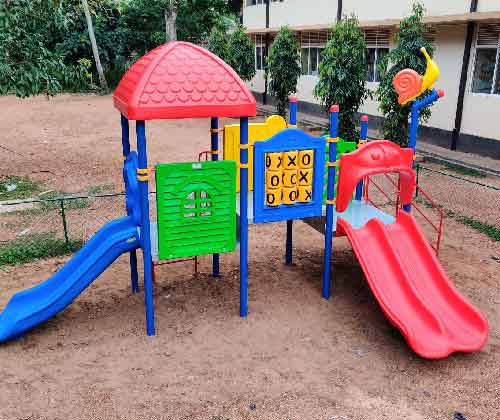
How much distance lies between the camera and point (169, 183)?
5.14 metres

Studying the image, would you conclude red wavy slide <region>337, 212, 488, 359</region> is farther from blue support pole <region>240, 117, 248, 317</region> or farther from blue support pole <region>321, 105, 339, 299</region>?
blue support pole <region>240, 117, 248, 317</region>

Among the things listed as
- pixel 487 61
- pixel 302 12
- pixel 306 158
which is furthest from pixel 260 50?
pixel 306 158

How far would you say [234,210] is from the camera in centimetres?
549

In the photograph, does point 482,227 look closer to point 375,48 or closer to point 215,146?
point 215,146

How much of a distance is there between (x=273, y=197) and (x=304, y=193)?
398 millimetres

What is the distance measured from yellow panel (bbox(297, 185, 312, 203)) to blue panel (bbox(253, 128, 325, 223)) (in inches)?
1.9

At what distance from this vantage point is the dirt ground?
4.41 m

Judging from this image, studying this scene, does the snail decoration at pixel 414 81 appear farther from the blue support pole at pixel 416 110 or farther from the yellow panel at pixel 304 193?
the yellow panel at pixel 304 193

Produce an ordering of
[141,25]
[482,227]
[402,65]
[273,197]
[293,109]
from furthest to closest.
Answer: [141,25]
[402,65]
[482,227]
[293,109]
[273,197]

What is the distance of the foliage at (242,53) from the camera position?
65.9 ft

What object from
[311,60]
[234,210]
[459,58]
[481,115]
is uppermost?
[459,58]

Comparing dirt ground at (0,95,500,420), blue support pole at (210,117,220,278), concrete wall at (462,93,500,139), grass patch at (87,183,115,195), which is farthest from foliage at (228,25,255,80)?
blue support pole at (210,117,220,278)

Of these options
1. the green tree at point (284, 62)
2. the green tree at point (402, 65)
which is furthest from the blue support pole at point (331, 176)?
the green tree at point (284, 62)

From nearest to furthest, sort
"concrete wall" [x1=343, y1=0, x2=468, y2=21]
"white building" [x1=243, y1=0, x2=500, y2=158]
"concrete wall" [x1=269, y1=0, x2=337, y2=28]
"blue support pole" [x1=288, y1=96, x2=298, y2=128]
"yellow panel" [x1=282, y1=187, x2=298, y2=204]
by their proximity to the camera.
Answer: "yellow panel" [x1=282, y1=187, x2=298, y2=204] < "blue support pole" [x1=288, y1=96, x2=298, y2=128] < "white building" [x1=243, y1=0, x2=500, y2=158] < "concrete wall" [x1=343, y1=0, x2=468, y2=21] < "concrete wall" [x1=269, y1=0, x2=337, y2=28]
